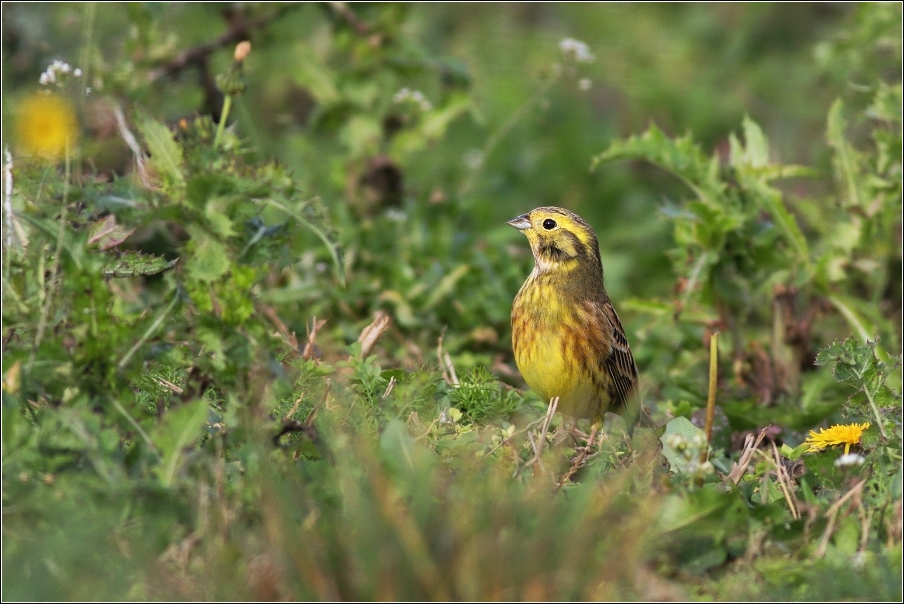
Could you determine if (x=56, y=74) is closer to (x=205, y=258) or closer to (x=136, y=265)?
(x=136, y=265)

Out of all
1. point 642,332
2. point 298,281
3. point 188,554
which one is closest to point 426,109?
point 298,281

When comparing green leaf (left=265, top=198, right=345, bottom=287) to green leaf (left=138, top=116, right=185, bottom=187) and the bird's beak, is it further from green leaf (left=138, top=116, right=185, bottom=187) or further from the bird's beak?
the bird's beak

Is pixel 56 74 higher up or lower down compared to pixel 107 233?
higher up

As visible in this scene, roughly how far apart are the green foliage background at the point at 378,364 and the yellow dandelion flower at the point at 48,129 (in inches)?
2.2

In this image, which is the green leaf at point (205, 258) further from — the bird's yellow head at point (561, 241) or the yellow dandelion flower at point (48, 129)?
the bird's yellow head at point (561, 241)

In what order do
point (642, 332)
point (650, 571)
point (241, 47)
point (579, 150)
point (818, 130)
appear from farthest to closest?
point (818, 130) < point (579, 150) < point (642, 332) < point (241, 47) < point (650, 571)

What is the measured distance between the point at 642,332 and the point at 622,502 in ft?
8.64

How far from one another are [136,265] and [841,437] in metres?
2.07

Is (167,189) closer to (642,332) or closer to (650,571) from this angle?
(650,571)

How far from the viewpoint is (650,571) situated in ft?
9.62

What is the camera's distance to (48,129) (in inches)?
130

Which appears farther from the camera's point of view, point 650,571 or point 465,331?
point 465,331

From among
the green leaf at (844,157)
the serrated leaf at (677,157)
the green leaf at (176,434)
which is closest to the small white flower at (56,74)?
the green leaf at (176,434)

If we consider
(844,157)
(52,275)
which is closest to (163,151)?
(52,275)
